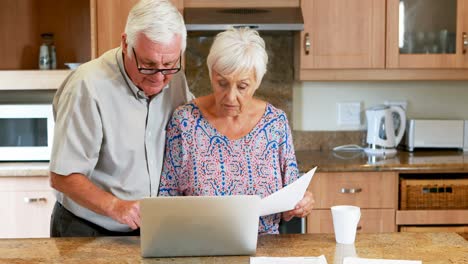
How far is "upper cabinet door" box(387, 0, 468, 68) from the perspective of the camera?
351 centimetres

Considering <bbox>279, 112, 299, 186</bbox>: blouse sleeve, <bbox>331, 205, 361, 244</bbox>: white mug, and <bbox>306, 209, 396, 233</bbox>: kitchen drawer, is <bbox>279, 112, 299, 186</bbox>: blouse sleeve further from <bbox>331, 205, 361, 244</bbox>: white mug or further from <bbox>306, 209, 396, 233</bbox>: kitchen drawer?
<bbox>306, 209, 396, 233</bbox>: kitchen drawer

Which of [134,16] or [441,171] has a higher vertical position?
[134,16]

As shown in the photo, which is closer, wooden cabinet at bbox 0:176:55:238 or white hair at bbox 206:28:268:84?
white hair at bbox 206:28:268:84

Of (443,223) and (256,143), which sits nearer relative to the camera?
(256,143)

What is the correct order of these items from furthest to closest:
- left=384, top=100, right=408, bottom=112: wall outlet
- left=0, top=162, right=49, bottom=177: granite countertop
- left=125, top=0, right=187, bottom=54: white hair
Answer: left=384, top=100, right=408, bottom=112: wall outlet → left=0, top=162, right=49, bottom=177: granite countertop → left=125, top=0, right=187, bottom=54: white hair

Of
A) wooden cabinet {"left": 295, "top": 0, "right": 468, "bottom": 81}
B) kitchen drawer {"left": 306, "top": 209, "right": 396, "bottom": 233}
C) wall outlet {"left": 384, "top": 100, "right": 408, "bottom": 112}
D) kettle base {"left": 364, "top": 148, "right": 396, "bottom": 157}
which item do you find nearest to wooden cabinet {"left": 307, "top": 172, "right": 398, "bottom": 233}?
kitchen drawer {"left": 306, "top": 209, "right": 396, "bottom": 233}

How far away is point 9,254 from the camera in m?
1.77

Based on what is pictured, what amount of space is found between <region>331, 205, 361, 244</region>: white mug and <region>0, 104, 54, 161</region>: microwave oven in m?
1.96

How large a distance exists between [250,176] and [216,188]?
0.35 ft

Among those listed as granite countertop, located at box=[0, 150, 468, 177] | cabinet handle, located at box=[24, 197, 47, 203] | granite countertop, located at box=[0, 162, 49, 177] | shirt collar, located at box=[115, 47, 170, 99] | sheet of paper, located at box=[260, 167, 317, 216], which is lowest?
cabinet handle, located at box=[24, 197, 47, 203]

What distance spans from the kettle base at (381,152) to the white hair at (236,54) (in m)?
1.73

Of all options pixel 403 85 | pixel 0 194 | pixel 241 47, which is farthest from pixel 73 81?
pixel 403 85

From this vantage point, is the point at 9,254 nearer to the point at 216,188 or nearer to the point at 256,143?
the point at 216,188

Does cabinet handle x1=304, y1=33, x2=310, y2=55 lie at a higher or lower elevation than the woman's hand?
higher
